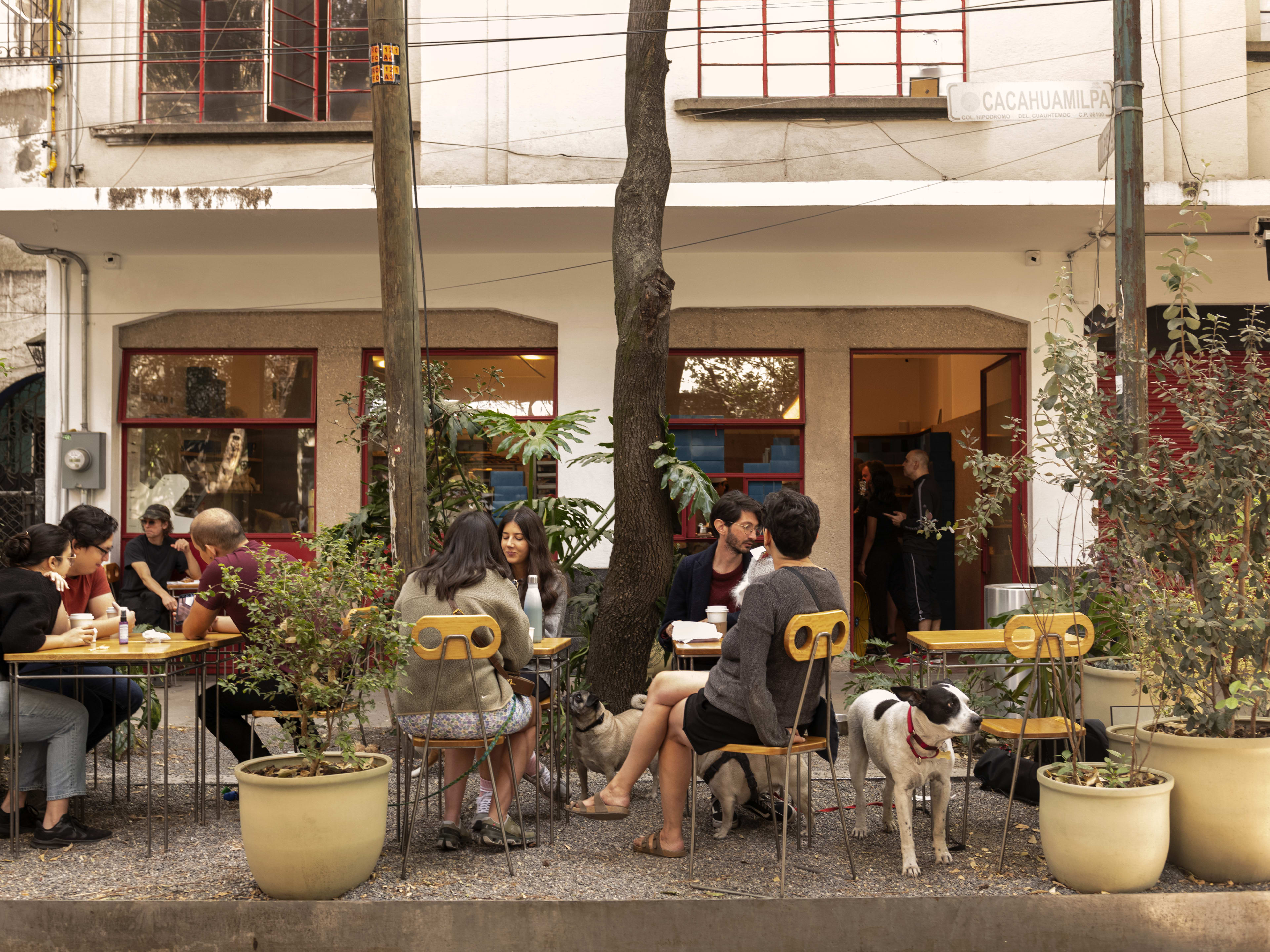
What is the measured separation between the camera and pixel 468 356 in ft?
32.1

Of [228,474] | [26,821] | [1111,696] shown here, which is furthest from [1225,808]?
[228,474]

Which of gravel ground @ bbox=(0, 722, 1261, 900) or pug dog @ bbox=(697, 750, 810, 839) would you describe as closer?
gravel ground @ bbox=(0, 722, 1261, 900)

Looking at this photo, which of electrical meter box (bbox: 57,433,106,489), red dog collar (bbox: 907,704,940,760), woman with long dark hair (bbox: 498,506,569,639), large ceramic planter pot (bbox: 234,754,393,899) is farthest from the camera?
electrical meter box (bbox: 57,433,106,489)

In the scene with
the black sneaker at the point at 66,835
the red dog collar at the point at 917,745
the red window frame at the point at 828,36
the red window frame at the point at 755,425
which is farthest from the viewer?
the red window frame at the point at 755,425

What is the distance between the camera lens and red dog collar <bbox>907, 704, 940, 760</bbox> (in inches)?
169

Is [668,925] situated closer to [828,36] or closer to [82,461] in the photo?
[82,461]

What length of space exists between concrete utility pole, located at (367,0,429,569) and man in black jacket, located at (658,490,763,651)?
4.95 ft

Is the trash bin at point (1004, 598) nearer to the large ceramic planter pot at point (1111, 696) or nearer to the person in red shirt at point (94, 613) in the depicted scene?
the large ceramic planter pot at point (1111, 696)

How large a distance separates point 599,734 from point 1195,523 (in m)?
2.75

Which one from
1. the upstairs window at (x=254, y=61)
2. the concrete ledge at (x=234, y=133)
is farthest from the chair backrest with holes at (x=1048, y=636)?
the upstairs window at (x=254, y=61)

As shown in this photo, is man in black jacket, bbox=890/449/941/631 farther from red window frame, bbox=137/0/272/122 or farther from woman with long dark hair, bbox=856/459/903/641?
red window frame, bbox=137/0/272/122

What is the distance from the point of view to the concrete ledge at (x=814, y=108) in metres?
8.95

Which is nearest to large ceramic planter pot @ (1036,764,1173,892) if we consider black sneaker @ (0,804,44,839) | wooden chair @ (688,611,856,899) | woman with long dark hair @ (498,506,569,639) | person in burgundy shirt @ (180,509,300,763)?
wooden chair @ (688,611,856,899)

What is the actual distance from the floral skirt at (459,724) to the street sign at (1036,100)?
16.4 ft
